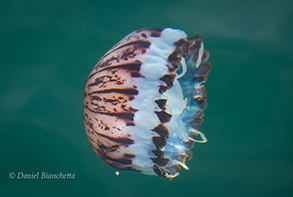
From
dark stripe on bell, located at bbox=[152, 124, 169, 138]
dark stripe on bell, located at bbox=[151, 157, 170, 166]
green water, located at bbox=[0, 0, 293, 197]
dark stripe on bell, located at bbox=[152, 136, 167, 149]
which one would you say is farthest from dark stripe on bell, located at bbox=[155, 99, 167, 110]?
green water, located at bbox=[0, 0, 293, 197]

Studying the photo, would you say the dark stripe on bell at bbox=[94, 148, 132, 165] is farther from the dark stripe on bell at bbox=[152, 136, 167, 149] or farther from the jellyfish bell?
the dark stripe on bell at bbox=[152, 136, 167, 149]

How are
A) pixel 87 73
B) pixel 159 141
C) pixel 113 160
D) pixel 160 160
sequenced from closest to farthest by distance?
pixel 159 141 → pixel 160 160 → pixel 113 160 → pixel 87 73

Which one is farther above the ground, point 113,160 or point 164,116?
point 164,116

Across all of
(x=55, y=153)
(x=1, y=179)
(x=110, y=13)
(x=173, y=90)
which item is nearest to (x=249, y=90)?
(x=173, y=90)

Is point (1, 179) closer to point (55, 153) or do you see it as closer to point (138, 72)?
point (55, 153)

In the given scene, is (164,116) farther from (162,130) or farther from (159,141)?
(159,141)

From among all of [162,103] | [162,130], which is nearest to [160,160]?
[162,130]

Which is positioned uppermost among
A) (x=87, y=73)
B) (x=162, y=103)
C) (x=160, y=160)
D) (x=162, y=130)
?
(x=87, y=73)
